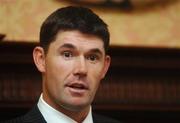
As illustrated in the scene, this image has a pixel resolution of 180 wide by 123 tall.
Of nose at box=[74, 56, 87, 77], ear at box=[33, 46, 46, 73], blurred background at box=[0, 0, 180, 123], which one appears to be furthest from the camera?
blurred background at box=[0, 0, 180, 123]

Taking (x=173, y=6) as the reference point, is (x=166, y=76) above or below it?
below

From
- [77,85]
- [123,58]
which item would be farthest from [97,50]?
[123,58]

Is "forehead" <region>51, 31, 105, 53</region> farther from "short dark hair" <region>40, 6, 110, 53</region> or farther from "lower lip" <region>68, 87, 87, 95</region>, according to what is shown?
"lower lip" <region>68, 87, 87, 95</region>

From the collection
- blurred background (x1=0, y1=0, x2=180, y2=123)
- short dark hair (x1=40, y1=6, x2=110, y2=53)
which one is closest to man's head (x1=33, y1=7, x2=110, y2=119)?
short dark hair (x1=40, y1=6, x2=110, y2=53)

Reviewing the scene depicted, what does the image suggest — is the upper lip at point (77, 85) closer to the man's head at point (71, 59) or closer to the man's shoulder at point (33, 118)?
the man's head at point (71, 59)

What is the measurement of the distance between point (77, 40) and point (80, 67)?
0.30 feet

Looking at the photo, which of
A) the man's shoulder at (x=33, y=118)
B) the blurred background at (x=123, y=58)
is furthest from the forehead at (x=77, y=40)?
the blurred background at (x=123, y=58)

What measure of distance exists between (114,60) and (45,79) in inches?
38.1

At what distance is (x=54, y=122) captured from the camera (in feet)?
5.60

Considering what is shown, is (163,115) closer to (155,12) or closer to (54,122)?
(155,12)

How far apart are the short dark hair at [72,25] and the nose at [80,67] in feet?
0.35

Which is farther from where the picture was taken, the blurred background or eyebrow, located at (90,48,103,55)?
the blurred background

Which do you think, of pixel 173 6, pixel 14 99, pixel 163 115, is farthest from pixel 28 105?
pixel 173 6

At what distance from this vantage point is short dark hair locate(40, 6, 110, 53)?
67.2 inches
